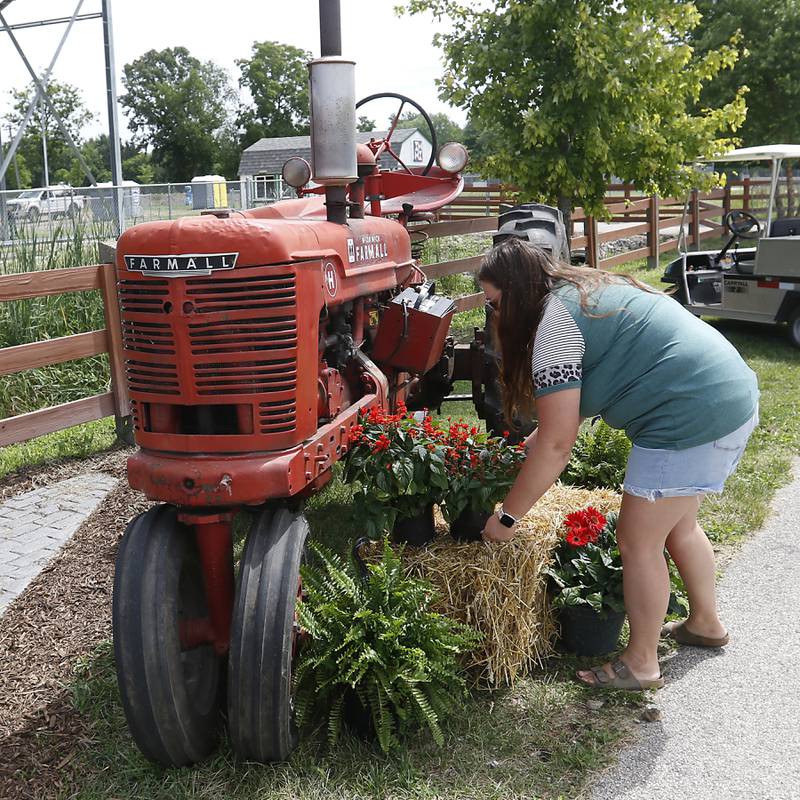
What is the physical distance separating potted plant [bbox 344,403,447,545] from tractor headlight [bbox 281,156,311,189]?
73.6 inches

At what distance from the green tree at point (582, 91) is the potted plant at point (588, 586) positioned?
17.9ft

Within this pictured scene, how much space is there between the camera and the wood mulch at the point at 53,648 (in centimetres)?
295

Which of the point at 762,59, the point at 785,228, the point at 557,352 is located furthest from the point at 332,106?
the point at 762,59

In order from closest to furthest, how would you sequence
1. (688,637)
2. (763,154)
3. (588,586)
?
1. (588,586)
2. (688,637)
3. (763,154)

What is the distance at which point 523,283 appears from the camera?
3.05 metres

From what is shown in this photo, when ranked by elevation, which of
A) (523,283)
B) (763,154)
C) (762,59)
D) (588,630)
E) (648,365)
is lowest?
(588,630)

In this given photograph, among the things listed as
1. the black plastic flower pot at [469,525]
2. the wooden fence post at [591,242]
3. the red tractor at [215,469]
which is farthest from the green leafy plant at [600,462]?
the wooden fence post at [591,242]

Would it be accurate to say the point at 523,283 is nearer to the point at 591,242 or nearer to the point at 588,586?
the point at 588,586

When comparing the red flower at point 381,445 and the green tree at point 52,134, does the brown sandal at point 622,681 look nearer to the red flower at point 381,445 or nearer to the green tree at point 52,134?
the red flower at point 381,445

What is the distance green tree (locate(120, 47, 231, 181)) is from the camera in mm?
69688

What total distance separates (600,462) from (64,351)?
337cm

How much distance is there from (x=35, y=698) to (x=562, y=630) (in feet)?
6.63

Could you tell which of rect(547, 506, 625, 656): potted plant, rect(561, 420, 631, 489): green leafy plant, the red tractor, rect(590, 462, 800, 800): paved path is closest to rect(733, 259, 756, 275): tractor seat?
rect(561, 420, 631, 489): green leafy plant

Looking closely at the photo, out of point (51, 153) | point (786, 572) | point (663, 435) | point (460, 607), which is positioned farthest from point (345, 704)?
point (51, 153)
